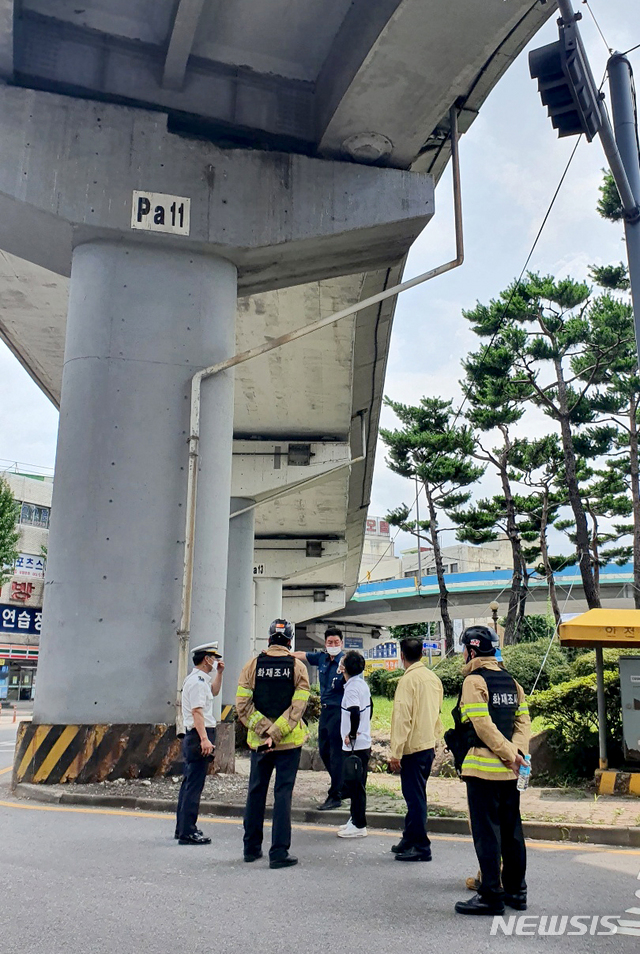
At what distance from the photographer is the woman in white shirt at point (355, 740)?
703cm

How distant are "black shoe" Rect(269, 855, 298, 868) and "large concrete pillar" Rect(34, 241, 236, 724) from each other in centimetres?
346

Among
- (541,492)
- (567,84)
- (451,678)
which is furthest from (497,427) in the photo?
(567,84)

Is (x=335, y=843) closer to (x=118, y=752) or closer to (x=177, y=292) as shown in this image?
(x=118, y=752)

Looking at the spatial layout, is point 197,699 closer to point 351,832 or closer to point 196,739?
point 196,739

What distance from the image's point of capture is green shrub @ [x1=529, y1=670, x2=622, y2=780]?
408 inches

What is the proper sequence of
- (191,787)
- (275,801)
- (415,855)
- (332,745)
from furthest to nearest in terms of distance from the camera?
(332,745) < (191,787) < (415,855) < (275,801)

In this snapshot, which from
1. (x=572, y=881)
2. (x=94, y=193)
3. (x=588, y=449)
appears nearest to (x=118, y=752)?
(x=572, y=881)

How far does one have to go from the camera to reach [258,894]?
4.96 metres

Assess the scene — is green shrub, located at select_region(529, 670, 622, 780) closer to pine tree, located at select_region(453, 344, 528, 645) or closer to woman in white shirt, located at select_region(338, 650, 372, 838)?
woman in white shirt, located at select_region(338, 650, 372, 838)

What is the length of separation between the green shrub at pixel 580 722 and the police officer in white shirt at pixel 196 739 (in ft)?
17.8

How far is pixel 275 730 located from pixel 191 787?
1.06 meters

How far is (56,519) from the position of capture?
30.4 feet

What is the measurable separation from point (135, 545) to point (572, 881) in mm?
5628

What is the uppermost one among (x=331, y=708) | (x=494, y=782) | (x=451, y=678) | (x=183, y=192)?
(x=183, y=192)
